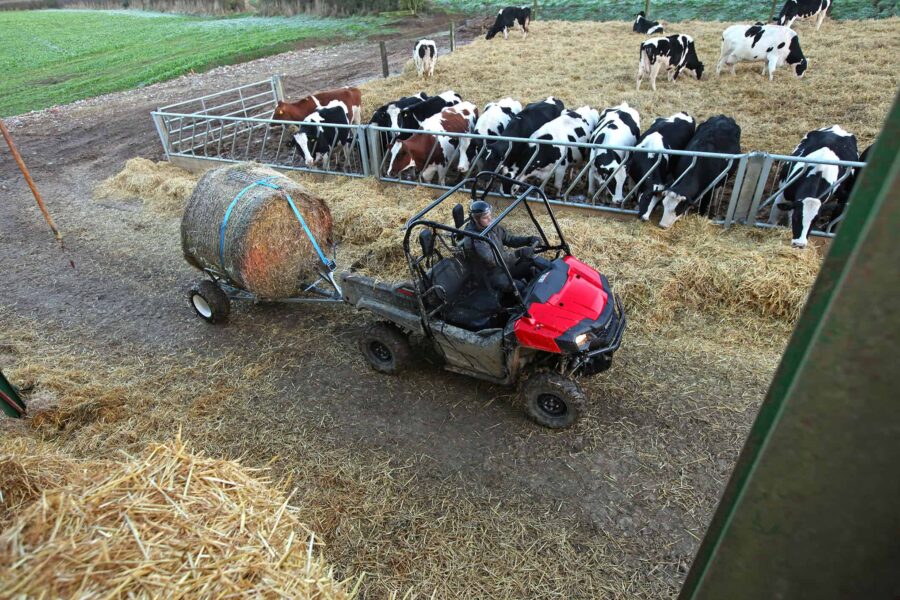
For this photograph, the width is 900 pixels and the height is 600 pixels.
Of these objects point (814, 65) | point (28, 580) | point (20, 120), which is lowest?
point (20, 120)

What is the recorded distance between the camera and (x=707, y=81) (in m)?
14.2

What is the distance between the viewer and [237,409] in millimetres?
5273

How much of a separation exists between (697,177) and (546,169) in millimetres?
2486

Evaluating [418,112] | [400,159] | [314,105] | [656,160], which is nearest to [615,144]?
[656,160]

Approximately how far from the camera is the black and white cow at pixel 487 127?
1001cm

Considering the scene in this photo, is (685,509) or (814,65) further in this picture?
(814,65)

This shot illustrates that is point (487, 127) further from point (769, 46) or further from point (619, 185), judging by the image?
point (769, 46)

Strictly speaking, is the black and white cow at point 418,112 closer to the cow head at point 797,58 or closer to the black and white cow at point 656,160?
the black and white cow at point 656,160

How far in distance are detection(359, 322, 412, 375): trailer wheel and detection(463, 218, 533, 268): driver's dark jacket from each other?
3.92 ft

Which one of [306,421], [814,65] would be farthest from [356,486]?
[814,65]

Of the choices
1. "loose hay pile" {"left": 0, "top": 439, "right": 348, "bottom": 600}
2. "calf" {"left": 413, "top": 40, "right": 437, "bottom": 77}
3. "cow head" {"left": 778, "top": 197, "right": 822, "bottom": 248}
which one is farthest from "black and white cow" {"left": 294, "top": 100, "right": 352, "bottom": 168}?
"loose hay pile" {"left": 0, "top": 439, "right": 348, "bottom": 600}

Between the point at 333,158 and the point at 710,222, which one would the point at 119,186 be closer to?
the point at 333,158

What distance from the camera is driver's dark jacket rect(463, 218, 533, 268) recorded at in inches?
180

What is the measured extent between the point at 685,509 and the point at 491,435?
5.39ft
